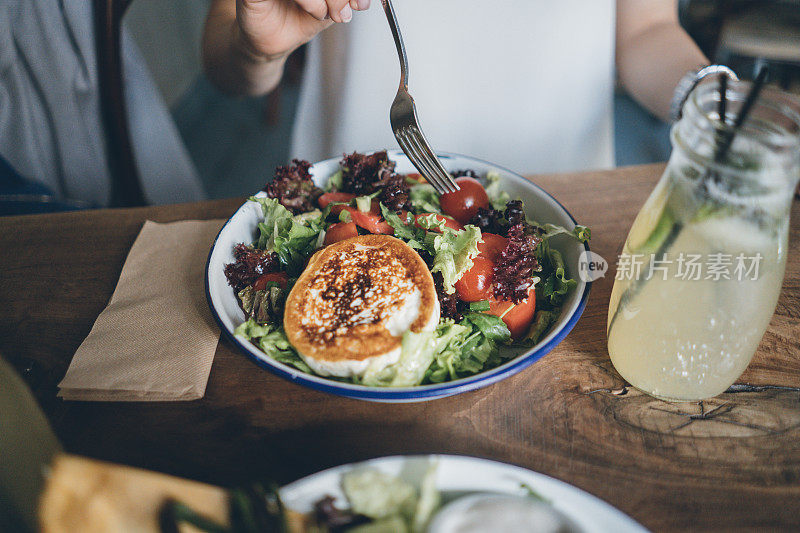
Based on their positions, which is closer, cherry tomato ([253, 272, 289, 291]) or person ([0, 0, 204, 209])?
cherry tomato ([253, 272, 289, 291])

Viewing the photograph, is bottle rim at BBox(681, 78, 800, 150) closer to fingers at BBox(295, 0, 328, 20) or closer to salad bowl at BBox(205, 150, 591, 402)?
salad bowl at BBox(205, 150, 591, 402)

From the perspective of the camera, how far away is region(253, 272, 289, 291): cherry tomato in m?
0.98

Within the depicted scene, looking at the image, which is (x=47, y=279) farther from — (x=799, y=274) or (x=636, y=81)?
(x=636, y=81)

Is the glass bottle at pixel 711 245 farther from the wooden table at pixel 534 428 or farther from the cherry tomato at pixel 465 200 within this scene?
the cherry tomato at pixel 465 200

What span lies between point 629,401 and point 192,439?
2.37 feet

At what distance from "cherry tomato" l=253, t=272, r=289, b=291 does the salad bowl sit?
0.05 metres

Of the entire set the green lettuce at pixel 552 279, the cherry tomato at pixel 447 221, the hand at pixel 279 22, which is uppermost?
the hand at pixel 279 22

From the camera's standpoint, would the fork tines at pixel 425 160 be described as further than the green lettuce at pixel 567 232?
Yes

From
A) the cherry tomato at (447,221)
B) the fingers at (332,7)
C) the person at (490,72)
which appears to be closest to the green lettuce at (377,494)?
the cherry tomato at (447,221)

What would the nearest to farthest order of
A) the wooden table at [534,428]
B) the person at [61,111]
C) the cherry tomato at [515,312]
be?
the wooden table at [534,428]
the cherry tomato at [515,312]
the person at [61,111]

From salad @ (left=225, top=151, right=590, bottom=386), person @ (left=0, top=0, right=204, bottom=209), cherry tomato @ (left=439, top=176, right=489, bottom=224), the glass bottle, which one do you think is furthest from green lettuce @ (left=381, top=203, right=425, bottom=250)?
person @ (left=0, top=0, right=204, bottom=209)

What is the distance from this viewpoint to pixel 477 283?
954mm

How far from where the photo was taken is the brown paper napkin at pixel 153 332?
835mm

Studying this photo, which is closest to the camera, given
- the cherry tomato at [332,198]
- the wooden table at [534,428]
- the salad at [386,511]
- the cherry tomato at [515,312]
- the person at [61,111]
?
the salad at [386,511]
